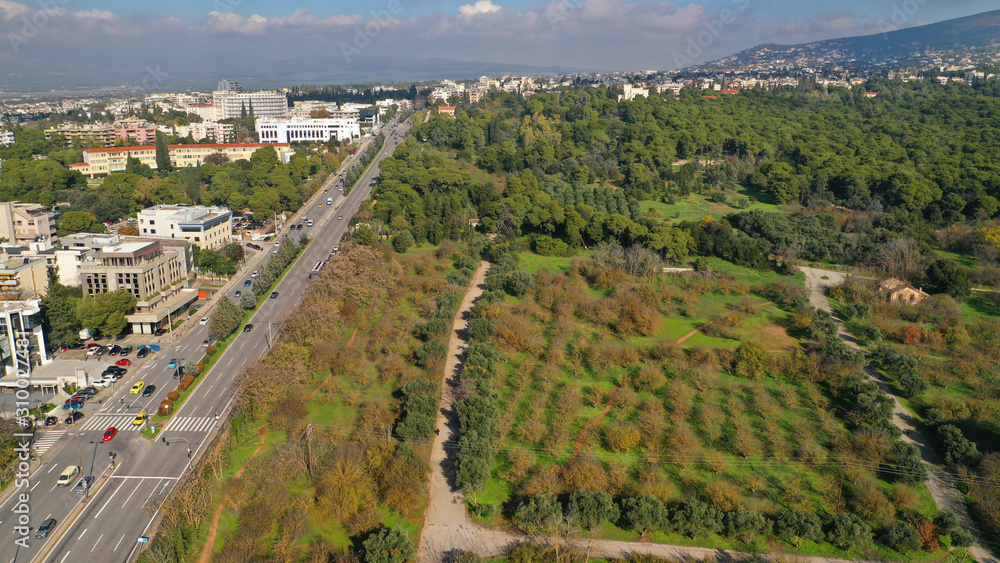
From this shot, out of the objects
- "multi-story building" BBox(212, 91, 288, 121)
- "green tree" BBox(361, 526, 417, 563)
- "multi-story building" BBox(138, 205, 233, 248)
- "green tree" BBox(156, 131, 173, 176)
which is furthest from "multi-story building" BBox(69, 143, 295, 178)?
"green tree" BBox(361, 526, 417, 563)

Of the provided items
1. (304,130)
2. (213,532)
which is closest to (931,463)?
(213,532)

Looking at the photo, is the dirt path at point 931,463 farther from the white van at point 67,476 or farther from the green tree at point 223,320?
the green tree at point 223,320

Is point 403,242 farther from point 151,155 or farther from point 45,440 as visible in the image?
point 151,155

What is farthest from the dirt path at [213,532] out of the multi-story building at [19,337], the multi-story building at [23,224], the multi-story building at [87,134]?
the multi-story building at [87,134]

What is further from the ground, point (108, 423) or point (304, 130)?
point (304, 130)

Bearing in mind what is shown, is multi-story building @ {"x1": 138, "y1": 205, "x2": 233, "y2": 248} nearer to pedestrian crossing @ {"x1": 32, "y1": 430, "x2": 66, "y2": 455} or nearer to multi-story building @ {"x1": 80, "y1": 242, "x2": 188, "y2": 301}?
multi-story building @ {"x1": 80, "y1": 242, "x2": 188, "y2": 301}
